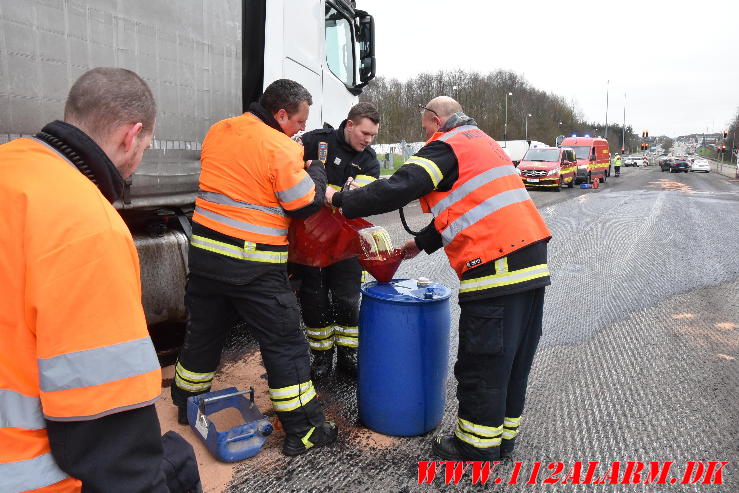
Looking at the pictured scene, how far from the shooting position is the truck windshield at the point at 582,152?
25028 mm

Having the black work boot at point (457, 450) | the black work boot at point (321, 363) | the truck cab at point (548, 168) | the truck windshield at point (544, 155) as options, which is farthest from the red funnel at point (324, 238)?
the truck windshield at point (544, 155)

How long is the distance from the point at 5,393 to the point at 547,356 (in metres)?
3.90

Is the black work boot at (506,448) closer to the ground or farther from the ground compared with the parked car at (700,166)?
closer to the ground

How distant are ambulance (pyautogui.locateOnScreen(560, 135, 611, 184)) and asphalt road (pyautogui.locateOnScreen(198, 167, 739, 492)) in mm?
17473

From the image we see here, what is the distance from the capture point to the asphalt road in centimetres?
278

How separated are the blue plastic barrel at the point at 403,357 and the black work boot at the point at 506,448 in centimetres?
40

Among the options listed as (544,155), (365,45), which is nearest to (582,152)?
(544,155)

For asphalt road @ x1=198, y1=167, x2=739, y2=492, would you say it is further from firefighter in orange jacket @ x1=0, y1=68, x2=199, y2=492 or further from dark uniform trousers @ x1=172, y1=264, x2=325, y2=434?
firefighter in orange jacket @ x1=0, y1=68, x2=199, y2=492

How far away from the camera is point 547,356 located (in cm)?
434

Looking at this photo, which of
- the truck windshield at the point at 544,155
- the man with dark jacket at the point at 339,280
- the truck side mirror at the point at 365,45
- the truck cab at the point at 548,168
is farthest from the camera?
the truck windshield at the point at 544,155

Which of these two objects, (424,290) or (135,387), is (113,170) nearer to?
(135,387)

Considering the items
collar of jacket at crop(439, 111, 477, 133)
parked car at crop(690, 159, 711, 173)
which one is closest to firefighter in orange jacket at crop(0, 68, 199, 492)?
collar of jacket at crop(439, 111, 477, 133)

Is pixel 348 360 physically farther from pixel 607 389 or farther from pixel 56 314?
pixel 56 314

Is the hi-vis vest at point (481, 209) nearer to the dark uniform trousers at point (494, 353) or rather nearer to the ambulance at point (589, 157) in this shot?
the dark uniform trousers at point (494, 353)
